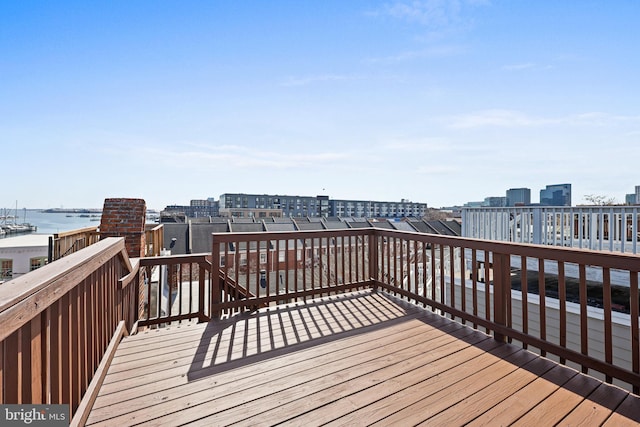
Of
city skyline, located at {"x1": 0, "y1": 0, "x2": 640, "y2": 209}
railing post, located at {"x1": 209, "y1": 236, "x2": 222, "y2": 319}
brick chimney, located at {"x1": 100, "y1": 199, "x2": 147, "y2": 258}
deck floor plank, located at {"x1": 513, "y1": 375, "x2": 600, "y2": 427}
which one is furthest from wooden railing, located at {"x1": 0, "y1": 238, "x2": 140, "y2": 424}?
city skyline, located at {"x1": 0, "y1": 0, "x2": 640, "y2": 209}

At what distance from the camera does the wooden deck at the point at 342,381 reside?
1642mm

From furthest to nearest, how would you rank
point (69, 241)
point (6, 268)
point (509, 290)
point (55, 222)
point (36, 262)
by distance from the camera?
point (55, 222)
point (36, 262)
point (6, 268)
point (69, 241)
point (509, 290)

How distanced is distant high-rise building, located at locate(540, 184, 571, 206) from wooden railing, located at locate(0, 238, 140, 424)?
1468cm

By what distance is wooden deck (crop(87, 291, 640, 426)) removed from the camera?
1.64 m

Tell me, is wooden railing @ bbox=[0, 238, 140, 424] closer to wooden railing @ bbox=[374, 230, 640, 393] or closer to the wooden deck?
the wooden deck

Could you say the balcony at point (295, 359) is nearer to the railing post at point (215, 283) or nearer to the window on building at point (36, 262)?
the railing post at point (215, 283)

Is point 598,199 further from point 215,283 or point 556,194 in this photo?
point 215,283

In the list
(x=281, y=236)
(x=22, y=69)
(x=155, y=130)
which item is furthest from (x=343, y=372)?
(x=155, y=130)

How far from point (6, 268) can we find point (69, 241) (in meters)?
6.80

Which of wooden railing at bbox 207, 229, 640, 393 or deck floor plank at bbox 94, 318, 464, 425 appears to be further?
wooden railing at bbox 207, 229, 640, 393

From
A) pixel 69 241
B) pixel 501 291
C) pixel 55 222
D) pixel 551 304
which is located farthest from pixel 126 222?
pixel 55 222

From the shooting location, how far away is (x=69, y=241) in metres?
5.72

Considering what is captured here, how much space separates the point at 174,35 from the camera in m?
5.97

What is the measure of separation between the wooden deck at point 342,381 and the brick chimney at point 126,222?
4.99ft
